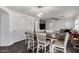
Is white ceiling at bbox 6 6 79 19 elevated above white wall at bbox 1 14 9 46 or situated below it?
A: above

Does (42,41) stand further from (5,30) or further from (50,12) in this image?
(5,30)

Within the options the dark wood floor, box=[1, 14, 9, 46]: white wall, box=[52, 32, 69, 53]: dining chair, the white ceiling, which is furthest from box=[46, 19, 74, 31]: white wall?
box=[1, 14, 9, 46]: white wall

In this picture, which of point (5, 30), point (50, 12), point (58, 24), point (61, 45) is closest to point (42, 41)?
point (61, 45)

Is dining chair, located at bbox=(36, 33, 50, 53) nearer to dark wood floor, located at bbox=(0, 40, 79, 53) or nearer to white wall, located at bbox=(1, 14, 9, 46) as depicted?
dark wood floor, located at bbox=(0, 40, 79, 53)

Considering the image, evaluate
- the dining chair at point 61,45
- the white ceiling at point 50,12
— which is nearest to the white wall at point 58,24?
the white ceiling at point 50,12

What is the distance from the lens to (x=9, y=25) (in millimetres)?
2758

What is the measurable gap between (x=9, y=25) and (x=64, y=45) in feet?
6.24

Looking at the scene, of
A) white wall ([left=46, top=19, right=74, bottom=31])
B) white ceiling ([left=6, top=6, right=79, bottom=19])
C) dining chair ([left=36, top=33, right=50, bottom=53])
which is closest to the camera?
white ceiling ([left=6, top=6, right=79, bottom=19])

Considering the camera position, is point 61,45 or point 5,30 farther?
point 5,30

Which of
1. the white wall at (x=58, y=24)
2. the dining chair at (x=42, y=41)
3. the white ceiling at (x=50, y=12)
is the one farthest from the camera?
the dining chair at (x=42, y=41)

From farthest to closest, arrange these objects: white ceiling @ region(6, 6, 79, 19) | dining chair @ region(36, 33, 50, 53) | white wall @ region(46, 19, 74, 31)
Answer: dining chair @ region(36, 33, 50, 53), white wall @ region(46, 19, 74, 31), white ceiling @ region(6, 6, 79, 19)

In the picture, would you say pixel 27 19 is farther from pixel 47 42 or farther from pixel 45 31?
pixel 47 42

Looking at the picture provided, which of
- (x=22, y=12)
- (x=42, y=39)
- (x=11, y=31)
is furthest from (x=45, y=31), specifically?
(x=11, y=31)

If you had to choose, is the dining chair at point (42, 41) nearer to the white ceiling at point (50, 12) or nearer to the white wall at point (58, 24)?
the white wall at point (58, 24)
